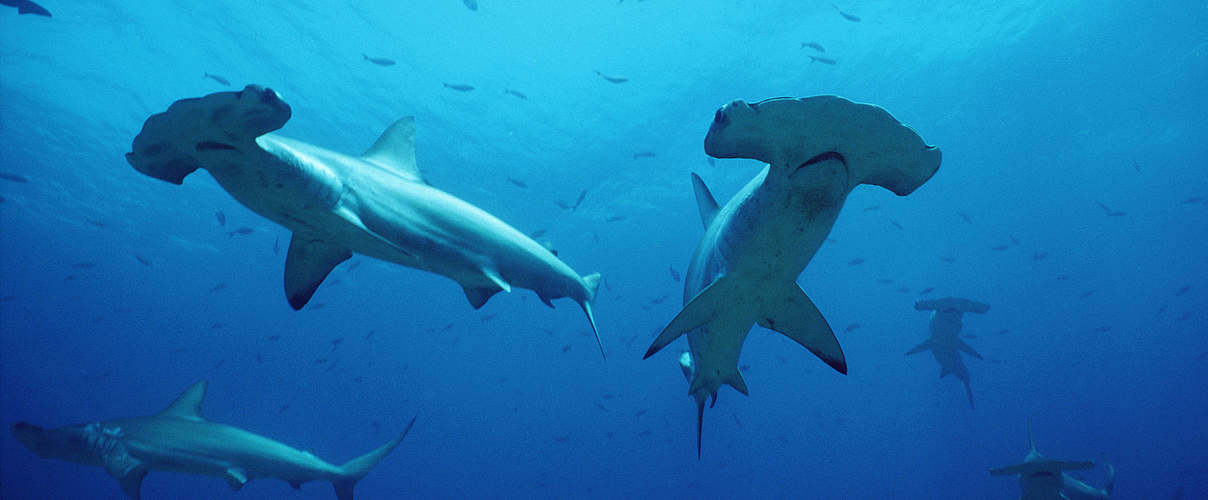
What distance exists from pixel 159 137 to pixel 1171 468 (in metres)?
63.8

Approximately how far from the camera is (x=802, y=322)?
3.15 m

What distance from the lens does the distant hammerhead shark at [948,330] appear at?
12650mm

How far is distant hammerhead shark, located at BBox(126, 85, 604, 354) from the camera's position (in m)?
2.43

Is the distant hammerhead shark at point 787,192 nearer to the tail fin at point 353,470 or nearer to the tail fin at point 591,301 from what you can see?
the tail fin at point 591,301

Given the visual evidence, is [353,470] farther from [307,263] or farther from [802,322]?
[802,322]

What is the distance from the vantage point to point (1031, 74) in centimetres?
2053

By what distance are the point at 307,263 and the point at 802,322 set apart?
10.7 ft

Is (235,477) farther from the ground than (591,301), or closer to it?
closer to it

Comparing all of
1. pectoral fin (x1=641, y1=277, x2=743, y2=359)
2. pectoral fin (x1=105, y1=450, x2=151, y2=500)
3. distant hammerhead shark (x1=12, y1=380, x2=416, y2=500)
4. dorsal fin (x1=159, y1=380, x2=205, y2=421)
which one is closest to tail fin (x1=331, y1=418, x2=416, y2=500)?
distant hammerhead shark (x1=12, y1=380, x2=416, y2=500)

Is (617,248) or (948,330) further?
(617,248)

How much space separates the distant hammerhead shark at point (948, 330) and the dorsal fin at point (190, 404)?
14.0 m

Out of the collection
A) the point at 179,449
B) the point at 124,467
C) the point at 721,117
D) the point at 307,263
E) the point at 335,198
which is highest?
the point at 721,117

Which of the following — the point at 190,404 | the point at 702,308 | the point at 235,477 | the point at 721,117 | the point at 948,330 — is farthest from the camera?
the point at 948,330

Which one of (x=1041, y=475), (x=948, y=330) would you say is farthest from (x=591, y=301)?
(x=948, y=330)
